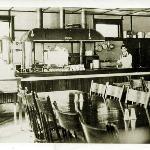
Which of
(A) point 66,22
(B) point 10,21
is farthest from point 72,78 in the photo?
(B) point 10,21

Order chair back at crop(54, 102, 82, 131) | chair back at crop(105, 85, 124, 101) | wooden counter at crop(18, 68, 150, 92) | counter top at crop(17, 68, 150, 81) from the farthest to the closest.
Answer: counter top at crop(17, 68, 150, 81) → wooden counter at crop(18, 68, 150, 92) → chair back at crop(105, 85, 124, 101) → chair back at crop(54, 102, 82, 131)

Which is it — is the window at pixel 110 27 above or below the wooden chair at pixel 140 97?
above

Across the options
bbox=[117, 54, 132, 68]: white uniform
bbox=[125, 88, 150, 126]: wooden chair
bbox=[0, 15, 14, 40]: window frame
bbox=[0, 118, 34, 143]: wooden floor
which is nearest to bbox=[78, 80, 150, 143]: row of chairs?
bbox=[125, 88, 150, 126]: wooden chair

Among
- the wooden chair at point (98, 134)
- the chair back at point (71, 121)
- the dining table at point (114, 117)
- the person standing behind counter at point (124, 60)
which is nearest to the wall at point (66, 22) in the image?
the person standing behind counter at point (124, 60)

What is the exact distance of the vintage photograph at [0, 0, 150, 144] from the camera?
7.27 feet

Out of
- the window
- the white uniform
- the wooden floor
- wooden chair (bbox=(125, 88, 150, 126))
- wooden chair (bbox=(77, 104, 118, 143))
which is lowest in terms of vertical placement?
the wooden floor

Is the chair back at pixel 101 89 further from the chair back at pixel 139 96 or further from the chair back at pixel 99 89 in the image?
the chair back at pixel 139 96

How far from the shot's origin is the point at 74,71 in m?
5.93

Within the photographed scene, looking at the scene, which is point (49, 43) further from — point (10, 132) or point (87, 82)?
point (10, 132)

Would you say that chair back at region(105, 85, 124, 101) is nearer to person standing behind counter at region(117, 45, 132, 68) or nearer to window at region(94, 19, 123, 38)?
person standing behind counter at region(117, 45, 132, 68)

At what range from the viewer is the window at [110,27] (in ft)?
24.0

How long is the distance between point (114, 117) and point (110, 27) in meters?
5.53

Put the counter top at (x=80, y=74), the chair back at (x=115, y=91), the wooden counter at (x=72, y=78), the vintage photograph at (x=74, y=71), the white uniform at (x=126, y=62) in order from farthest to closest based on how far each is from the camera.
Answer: the white uniform at (x=126, y=62) → the counter top at (x=80, y=74) → the wooden counter at (x=72, y=78) → the chair back at (x=115, y=91) → the vintage photograph at (x=74, y=71)

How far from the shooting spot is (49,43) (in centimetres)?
680
